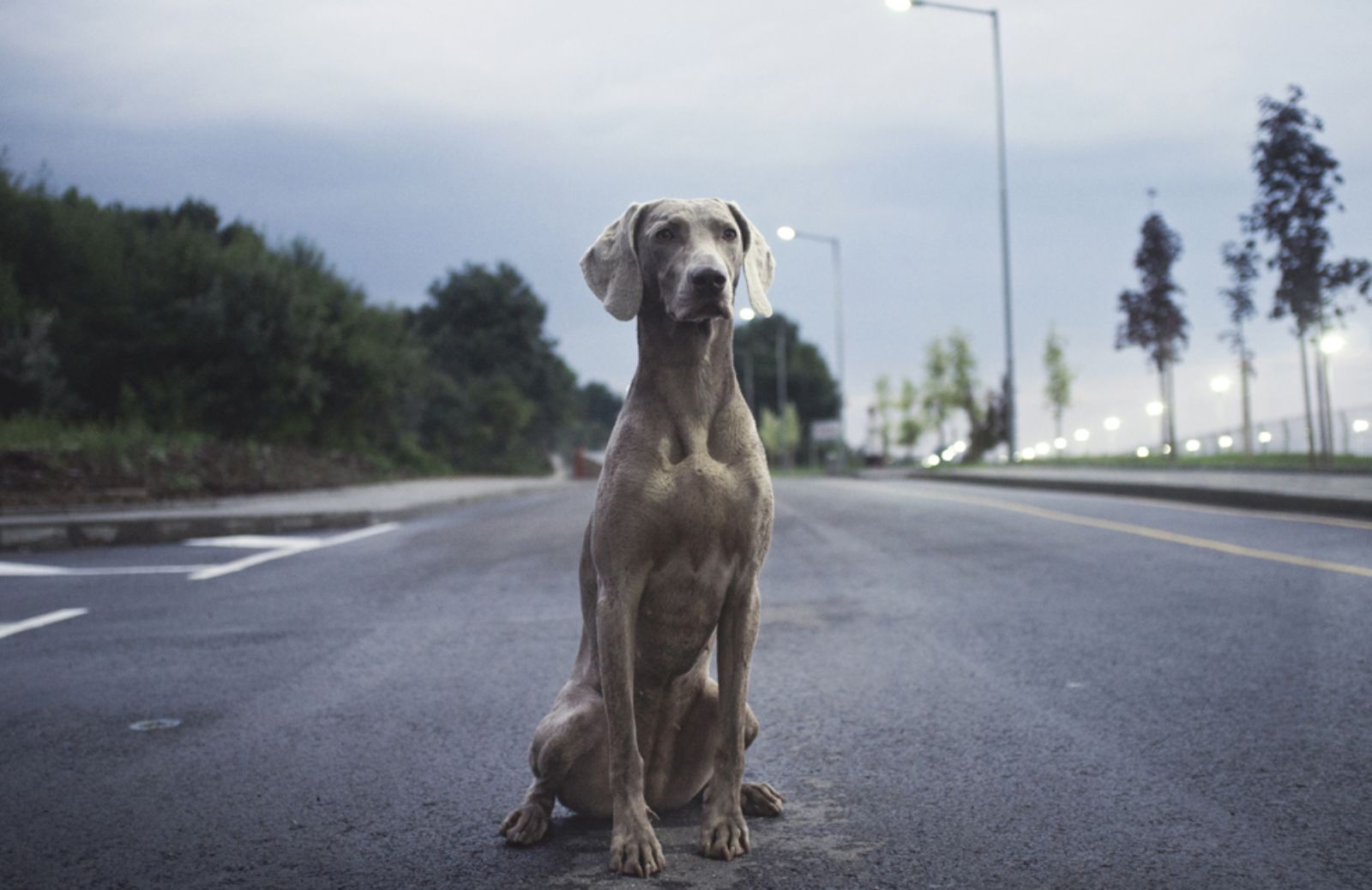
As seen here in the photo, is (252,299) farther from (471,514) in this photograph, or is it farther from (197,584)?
(197,584)

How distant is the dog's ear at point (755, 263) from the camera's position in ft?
10.0

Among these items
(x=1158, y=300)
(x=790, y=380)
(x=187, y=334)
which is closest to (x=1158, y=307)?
(x=1158, y=300)

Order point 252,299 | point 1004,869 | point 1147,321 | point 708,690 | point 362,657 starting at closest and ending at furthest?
point 1004,869
point 708,690
point 362,657
point 252,299
point 1147,321

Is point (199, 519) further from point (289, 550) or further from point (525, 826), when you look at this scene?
point (525, 826)

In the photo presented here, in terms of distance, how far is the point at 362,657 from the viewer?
233 inches

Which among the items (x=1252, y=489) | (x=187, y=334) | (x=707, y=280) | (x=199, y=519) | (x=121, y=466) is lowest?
(x=1252, y=489)

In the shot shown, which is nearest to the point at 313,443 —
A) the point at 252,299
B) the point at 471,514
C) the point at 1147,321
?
the point at 252,299

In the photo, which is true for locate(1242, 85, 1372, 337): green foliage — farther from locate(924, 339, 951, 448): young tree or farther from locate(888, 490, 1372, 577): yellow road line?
locate(924, 339, 951, 448): young tree

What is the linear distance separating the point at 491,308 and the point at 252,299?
32.1 m

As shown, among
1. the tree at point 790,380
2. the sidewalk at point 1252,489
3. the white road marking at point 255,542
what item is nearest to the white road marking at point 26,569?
the white road marking at point 255,542

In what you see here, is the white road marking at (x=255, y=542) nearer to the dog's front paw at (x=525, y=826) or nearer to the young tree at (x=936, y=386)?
the dog's front paw at (x=525, y=826)

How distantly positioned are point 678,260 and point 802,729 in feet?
7.14

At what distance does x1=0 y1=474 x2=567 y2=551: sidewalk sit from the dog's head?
11.5 m

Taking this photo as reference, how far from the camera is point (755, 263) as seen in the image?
10.3 feet
